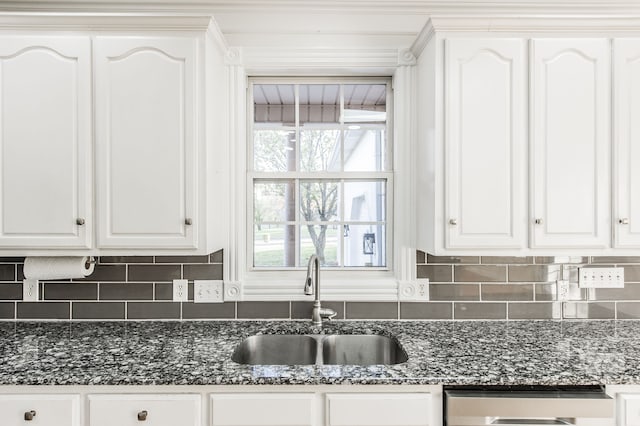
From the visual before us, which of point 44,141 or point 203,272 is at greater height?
point 44,141

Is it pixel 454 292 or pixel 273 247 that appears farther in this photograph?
pixel 273 247

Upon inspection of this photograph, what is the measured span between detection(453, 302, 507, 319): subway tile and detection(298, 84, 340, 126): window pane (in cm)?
115

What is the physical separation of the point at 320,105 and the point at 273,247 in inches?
31.3

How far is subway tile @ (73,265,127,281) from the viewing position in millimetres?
2152

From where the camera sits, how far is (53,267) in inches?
76.7

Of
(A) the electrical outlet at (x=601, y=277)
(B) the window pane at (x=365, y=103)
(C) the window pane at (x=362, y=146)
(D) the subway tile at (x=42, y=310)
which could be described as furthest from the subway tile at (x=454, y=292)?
(D) the subway tile at (x=42, y=310)

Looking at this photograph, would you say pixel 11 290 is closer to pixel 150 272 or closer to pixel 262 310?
pixel 150 272

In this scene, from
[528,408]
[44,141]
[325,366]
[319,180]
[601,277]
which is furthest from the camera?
→ [319,180]

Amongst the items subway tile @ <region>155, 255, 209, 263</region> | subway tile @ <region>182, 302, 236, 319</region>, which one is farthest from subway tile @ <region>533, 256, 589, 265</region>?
subway tile @ <region>155, 255, 209, 263</region>

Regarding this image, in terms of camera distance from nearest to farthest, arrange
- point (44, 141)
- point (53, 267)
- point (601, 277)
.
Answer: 1. point (44, 141)
2. point (53, 267)
3. point (601, 277)

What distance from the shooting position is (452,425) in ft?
4.73

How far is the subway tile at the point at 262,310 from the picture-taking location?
2170mm

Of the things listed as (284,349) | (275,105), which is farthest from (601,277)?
(275,105)

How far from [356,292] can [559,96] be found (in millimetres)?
1245
